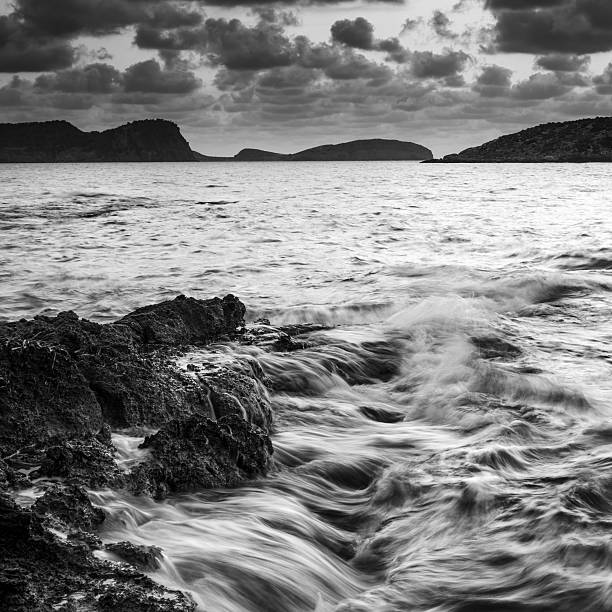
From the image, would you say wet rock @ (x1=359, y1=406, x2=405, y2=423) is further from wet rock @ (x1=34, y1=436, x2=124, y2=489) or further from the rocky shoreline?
wet rock @ (x1=34, y1=436, x2=124, y2=489)

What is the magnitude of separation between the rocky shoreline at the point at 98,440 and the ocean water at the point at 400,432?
0.19 metres

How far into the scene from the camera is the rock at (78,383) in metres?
5.11

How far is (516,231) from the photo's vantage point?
77.7 ft

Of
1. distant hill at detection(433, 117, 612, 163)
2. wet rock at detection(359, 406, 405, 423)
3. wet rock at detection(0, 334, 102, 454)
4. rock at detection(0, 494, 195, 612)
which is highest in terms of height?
distant hill at detection(433, 117, 612, 163)

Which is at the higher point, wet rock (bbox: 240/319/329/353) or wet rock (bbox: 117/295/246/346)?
wet rock (bbox: 117/295/246/346)

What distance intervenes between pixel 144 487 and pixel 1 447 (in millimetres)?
963

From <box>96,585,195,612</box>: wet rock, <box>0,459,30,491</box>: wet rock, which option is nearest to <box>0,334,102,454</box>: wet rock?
<box>0,459,30,491</box>: wet rock

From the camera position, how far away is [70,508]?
388cm

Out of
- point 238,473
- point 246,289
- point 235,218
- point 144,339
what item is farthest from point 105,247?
point 238,473

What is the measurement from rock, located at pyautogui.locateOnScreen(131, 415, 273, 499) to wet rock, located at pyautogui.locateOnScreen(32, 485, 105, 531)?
0.59 meters

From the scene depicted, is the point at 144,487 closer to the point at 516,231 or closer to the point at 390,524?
the point at 390,524

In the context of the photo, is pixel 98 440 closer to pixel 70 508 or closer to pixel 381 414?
pixel 70 508

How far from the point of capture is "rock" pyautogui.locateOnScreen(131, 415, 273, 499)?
189 inches

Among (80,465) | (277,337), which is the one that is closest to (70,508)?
(80,465)
